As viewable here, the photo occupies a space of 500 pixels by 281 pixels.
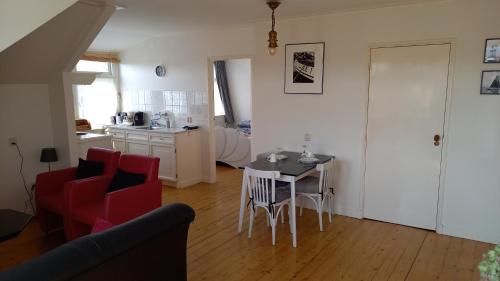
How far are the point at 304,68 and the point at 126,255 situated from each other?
3.11 metres

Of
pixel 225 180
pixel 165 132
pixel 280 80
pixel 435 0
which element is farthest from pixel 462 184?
pixel 165 132

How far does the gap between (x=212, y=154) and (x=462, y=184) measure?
336 cm

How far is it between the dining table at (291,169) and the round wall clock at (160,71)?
268 cm

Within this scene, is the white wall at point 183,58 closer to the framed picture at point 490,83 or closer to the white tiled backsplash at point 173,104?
the white tiled backsplash at point 173,104

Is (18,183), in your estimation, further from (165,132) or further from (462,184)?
(462,184)

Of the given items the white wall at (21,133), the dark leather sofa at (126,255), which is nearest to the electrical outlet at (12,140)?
the white wall at (21,133)

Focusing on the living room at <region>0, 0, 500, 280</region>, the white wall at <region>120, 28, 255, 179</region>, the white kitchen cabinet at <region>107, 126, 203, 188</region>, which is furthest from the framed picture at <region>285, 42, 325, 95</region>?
the white kitchen cabinet at <region>107, 126, 203, 188</region>

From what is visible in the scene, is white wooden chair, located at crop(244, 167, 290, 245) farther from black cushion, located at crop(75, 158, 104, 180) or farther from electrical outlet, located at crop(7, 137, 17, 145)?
electrical outlet, located at crop(7, 137, 17, 145)

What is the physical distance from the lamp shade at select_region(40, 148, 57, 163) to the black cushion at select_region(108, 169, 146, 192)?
3.52 feet

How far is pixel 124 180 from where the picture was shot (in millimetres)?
3248

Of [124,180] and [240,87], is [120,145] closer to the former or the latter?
[124,180]

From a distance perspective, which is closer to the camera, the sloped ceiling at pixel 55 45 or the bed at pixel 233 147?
the sloped ceiling at pixel 55 45

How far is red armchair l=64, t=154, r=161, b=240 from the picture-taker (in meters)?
2.92

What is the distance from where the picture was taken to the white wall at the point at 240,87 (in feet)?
24.5
